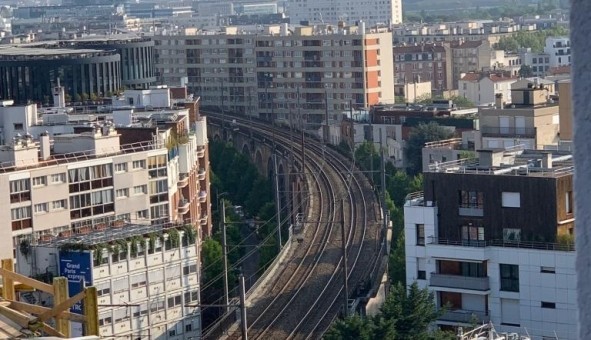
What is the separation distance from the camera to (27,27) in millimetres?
75938

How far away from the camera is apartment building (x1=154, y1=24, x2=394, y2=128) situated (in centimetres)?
3784

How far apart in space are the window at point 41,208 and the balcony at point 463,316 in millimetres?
4450

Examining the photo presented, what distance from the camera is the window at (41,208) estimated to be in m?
14.7

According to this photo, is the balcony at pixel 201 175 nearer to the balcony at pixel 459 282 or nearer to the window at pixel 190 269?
the window at pixel 190 269

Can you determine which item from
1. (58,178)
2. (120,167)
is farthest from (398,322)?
(120,167)

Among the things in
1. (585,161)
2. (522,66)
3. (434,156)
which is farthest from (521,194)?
(522,66)

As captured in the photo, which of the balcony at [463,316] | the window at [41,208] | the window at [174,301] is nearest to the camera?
the balcony at [463,316]

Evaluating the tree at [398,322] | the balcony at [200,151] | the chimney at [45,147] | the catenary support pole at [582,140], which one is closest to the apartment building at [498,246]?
the tree at [398,322]

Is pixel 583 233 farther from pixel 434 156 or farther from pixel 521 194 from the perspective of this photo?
pixel 434 156

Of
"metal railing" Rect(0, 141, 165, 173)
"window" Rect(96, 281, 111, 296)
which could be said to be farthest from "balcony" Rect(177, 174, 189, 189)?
"window" Rect(96, 281, 111, 296)

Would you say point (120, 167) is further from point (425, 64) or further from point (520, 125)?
point (425, 64)

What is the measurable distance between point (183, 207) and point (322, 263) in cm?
177

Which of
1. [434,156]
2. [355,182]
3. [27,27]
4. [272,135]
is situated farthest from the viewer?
[27,27]

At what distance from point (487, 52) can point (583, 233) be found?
161 feet
